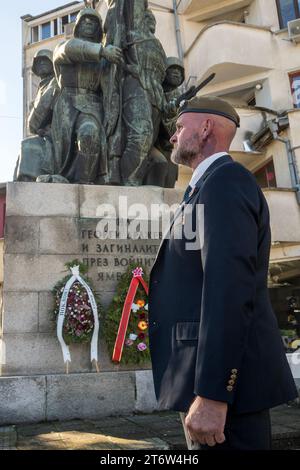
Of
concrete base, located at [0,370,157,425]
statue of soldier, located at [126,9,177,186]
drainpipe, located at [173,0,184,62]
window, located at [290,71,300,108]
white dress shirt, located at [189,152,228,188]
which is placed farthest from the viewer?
drainpipe, located at [173,0,184,62]

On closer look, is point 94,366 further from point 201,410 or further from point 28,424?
point 201,410

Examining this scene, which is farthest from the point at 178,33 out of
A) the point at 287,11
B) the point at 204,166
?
the point at 204,166

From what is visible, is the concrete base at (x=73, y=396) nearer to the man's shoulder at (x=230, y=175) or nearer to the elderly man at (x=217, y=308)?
the elderly man at (x=217, y=308)

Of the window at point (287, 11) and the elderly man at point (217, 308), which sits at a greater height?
the window at point (287, 11)

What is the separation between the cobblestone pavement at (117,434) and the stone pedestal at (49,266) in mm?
357

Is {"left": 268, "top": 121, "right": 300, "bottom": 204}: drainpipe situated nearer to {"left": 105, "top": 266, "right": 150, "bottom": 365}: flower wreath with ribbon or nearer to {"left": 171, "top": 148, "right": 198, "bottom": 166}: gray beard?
{"left": 105, "top": 266, "right": 150, "bottom": 365}: flower wreath with ribbon

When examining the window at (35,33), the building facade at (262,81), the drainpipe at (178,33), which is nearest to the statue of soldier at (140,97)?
the building facade at (262,81)

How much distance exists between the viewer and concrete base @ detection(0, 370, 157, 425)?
183 inches

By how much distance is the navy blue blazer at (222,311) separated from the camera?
66.0 inches

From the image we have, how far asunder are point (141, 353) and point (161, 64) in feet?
14.1

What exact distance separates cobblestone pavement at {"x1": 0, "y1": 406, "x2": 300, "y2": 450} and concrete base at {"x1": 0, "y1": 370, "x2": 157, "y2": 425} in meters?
0.15

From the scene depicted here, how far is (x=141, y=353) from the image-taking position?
212 inches

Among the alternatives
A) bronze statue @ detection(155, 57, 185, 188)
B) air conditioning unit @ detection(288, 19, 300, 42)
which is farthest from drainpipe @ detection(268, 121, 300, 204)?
bronze statue @ detection(155, 57, 185, 188)

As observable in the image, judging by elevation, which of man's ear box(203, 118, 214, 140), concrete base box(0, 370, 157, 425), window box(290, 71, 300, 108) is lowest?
concrete base box(0, 370, 157, 425)
